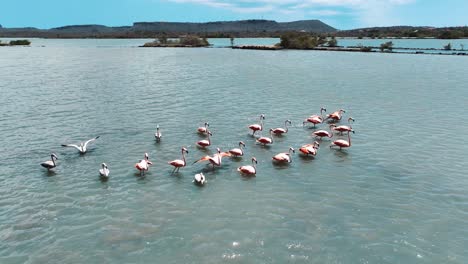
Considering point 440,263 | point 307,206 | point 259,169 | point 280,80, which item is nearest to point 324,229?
point 307,206

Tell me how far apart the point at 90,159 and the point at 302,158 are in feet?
39.0

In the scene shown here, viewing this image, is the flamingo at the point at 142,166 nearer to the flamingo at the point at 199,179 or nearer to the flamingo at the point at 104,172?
the flamingo at the point at 104,172

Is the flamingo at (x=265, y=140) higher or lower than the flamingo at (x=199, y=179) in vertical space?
higher

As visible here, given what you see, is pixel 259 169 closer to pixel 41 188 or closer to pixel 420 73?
pixel 41 188

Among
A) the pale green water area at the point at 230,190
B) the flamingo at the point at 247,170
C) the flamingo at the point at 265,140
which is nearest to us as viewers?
the pale green water area at the point at 230,190

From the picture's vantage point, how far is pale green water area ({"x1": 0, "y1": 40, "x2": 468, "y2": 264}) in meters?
13.8

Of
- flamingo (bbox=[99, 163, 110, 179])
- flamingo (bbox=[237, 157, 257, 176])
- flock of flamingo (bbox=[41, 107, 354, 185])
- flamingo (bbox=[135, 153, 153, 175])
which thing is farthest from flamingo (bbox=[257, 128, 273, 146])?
flamingo (bbox=[99, 163, 110, 179])

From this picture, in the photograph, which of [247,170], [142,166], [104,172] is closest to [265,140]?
[247,170]

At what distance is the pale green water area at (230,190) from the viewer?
13766 mm

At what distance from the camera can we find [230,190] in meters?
18.4

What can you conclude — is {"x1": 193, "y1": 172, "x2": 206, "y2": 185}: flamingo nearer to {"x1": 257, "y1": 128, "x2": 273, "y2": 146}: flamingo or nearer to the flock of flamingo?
the flock of flamingo

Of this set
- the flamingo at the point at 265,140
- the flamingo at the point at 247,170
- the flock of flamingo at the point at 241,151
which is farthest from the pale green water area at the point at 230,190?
the flamingo at the point at 265,140

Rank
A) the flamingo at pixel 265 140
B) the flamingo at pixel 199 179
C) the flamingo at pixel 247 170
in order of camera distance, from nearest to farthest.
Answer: the flamingo at pixel 199 179
the flamingo at pixel 247 170
the flamingo at pixel 265 140

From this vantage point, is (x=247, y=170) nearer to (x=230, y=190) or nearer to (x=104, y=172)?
(x=230, y=190)
